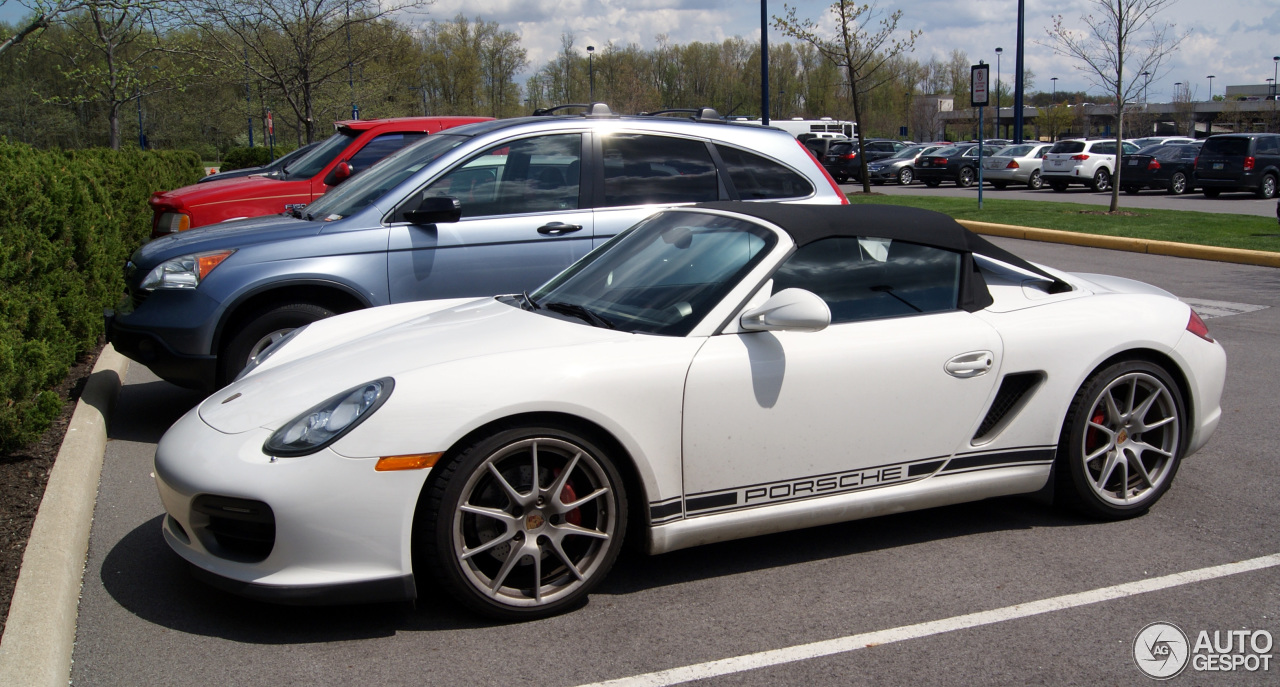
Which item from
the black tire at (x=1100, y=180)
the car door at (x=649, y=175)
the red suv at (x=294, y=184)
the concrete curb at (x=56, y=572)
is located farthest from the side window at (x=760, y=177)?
the black tire at (x=1100, y=180)

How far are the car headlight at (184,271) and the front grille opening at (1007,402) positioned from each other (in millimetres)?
4214

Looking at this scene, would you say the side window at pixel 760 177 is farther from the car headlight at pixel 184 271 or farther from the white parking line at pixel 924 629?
the white parking line at pixel 924 629

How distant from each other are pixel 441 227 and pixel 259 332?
3.94 ft

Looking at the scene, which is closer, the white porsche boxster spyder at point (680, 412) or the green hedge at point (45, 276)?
the white porsche boxster spyder at point (680, 412)

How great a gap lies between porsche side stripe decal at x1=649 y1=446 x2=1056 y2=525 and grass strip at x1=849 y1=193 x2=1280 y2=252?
448 inches

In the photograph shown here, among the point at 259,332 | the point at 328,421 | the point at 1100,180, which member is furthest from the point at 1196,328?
the point at 1100,180

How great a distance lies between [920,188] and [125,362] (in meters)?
29.7

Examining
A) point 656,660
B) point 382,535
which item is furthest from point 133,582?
point 656,660

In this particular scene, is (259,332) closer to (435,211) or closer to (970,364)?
(435,211)

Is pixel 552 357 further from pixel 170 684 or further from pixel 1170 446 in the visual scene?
pixel 1170 446

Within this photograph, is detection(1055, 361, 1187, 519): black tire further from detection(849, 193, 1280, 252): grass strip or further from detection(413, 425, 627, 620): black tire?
detection(849, 193, 1280, 252): grass strip

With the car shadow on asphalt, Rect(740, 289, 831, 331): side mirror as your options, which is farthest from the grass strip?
Rect(740, 289, 831, 331): side mirror

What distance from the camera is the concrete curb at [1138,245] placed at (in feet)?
42.2

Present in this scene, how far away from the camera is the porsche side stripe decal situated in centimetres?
363
